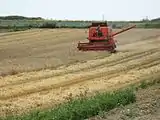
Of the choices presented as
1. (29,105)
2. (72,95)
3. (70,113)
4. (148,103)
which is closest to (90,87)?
(72,95)

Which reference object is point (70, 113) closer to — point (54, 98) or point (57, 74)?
point (54, 98)

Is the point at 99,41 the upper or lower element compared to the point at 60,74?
upper

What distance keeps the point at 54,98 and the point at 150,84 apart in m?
3.33

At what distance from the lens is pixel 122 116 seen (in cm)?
1101

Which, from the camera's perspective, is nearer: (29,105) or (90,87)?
(29,105)

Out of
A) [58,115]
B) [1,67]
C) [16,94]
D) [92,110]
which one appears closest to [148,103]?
[92,110]

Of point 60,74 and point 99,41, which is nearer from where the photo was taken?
point 60,74

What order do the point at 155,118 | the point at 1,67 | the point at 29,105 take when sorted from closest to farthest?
the point at 155,118 → the point at 29,105 → the point at 1,67

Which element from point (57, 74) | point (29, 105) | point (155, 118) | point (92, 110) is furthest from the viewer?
point (57, 74)

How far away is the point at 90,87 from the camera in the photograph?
18.9 metres

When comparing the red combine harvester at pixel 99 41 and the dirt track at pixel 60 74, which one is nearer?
the dirt track at pixel 60 74

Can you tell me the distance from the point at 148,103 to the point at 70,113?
237cm

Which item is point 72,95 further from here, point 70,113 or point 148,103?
point 70,113

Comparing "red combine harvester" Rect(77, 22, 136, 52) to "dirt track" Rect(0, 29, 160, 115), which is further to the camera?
"red combine harvester" Rect(77, 22, 136, 52)
